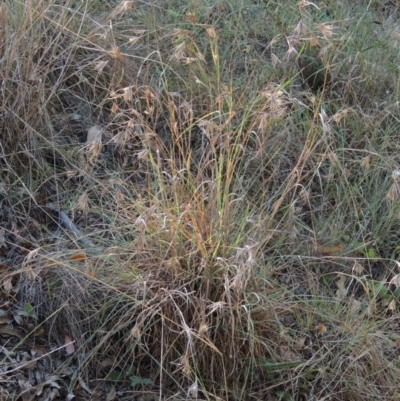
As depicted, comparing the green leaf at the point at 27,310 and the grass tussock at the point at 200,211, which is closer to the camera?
the grass tussock at the point at 200,211

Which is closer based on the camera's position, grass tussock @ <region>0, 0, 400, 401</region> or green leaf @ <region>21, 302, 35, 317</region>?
grass tussock @ <region>0, 0, 400, 401</region>

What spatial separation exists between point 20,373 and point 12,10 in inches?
75.7

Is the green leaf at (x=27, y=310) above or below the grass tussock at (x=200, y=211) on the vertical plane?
below

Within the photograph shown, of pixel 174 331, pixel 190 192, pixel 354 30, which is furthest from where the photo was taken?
pixel 354 30

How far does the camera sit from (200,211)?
3.34 metres

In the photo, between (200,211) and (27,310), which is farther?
(27,310)

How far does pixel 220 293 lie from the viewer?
11.0 feet

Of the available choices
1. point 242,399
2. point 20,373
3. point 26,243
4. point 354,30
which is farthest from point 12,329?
point 354,30

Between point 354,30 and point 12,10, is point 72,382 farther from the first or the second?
point 354,30

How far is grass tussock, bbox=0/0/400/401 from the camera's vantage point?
3.35 m

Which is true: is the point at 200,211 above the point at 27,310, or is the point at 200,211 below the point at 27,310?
above

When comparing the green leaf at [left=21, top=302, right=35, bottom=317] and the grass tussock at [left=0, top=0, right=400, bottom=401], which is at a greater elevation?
the grass tussock at [left=0, top=0, right=400, bottom=401]

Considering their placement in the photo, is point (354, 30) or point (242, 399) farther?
point (354, 30)

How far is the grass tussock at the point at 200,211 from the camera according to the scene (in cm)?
335
